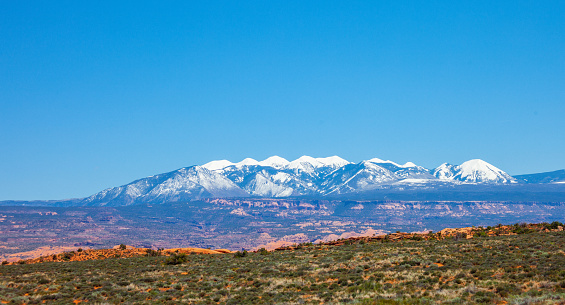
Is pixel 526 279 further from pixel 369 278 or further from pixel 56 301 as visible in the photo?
pixel 56 301

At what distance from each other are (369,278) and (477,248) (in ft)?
50.8

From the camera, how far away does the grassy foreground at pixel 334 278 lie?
2908 cm

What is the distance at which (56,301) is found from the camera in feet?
104

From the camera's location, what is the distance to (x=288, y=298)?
30.1 metres

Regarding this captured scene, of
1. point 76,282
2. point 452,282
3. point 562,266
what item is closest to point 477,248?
point 562,266

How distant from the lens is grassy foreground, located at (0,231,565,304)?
1145 inches

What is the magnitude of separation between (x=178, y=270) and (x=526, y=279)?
2751 centimetres

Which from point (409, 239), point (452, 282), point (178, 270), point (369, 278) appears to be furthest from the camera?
point (409, 239)

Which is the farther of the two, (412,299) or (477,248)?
(477,248)

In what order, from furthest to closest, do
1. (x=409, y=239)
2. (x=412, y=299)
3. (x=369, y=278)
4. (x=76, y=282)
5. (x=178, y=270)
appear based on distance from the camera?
1. (x=409, y=239)
2. (x=178, y=270)
3. (x=76, y=282)
4. (x=369, y=278)
5. (x=412, y=299)

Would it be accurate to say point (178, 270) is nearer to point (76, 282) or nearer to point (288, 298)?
point (76, 282)

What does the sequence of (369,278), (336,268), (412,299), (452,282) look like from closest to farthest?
(412,299), (452,282), (369,278), (336,268)

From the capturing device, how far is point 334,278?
36.8m

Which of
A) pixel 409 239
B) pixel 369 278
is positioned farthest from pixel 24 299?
pixel 409 239
